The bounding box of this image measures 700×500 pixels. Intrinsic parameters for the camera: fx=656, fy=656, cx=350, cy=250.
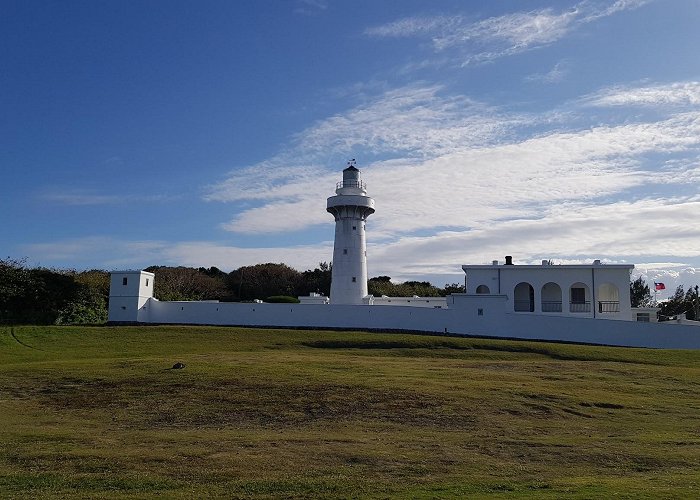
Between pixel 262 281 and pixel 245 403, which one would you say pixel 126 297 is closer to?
pixel 245 403

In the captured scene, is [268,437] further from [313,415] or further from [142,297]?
[142,297]

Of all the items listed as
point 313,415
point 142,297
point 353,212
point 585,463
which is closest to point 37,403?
point 313,415

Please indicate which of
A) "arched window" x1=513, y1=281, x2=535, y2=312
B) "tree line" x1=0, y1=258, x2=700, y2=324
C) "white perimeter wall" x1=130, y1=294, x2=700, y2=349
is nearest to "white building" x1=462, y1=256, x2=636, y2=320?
"arched window" x1=513, y1=281, x2=535, y2=312

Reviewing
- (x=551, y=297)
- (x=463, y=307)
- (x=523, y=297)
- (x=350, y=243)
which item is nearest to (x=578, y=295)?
(x=551, y=297)

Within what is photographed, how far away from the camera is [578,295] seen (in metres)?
44.8

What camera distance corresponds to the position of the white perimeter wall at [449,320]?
35156 millimetres

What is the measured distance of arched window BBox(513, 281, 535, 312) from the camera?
4456cm

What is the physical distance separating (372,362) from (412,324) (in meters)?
12.6

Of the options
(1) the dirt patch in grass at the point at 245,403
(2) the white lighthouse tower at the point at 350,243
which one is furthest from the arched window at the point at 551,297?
(1) the dirt patch in grass at the point at 245,403

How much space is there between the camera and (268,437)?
13.7 metres

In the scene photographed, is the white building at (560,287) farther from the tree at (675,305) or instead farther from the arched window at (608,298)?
the tree at (675,305)

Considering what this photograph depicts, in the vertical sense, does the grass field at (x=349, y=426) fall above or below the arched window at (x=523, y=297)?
below

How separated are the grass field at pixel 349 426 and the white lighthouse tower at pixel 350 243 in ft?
49.1

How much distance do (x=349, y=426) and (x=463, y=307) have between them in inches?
930
